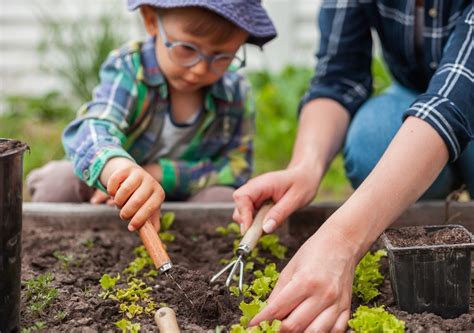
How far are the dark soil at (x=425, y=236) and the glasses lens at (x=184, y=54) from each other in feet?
3.35

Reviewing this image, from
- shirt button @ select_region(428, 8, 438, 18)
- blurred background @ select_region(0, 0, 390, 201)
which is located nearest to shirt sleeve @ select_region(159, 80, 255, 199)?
shirt button @ select_region(428, 8, 438, 18)

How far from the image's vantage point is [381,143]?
3.04 metres

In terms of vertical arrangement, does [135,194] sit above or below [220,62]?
below

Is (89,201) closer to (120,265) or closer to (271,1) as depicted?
(120,265)

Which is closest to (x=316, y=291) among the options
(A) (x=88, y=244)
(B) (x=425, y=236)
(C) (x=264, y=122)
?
(B) (x=425, y=236)

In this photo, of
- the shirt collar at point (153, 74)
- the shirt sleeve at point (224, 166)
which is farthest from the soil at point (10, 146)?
the shirt sleeve at point (224, 166)

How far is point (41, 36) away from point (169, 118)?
144 inches

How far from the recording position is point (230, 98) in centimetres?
321

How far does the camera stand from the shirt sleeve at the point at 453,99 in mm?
2240

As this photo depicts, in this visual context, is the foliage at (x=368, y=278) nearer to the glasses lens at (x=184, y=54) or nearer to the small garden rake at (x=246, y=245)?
the small garden rake at (x=246, y=245)

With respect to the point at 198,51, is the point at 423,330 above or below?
below

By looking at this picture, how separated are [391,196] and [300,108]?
3.60ft

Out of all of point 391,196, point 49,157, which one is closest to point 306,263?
point 391,196

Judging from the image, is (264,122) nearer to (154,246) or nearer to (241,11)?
(241,11)
